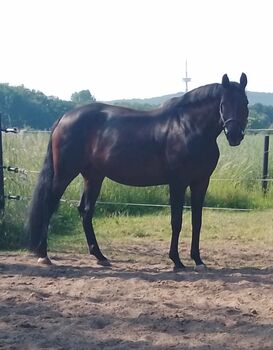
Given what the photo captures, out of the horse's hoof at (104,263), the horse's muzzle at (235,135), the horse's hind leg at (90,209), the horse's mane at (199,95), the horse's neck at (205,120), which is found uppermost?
the horse's mane at (199,95)

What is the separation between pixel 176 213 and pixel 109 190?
5.29 metres

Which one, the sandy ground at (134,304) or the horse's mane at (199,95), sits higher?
the horse's mane at (199,95)

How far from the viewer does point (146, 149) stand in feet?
23.0

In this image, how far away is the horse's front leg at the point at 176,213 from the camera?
6.83 metres

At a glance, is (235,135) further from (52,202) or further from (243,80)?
(52,202)

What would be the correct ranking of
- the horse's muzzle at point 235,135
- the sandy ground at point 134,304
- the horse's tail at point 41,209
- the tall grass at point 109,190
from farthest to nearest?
the tall grass at point 109,190 → the horse's tail at point 41,209 → the horse's muzzle at point 235,135 → the sandy ground at point 134,304

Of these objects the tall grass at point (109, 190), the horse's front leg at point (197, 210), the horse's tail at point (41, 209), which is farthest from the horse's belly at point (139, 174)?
the tall grass at point (109, 190)

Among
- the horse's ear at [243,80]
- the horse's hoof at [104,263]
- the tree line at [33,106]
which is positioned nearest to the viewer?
the horse's ear at [243,80]

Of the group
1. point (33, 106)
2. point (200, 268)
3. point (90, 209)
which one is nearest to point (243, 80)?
point (200, 268)

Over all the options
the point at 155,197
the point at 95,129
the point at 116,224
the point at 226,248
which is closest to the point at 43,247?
the point at 95,129

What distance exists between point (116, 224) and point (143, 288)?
448cm

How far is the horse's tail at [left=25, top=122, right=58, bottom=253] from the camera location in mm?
7332

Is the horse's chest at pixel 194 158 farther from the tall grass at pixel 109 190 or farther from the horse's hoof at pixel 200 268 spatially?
the tall grass at pixel 109 190

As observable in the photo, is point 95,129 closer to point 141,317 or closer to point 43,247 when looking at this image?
point 43,247
